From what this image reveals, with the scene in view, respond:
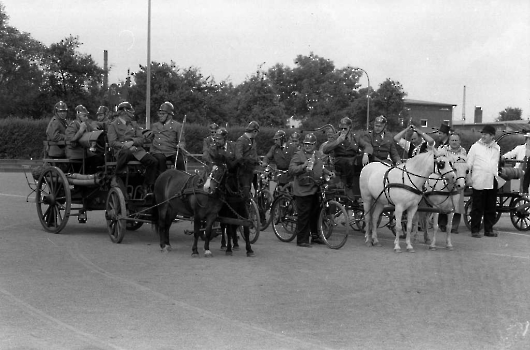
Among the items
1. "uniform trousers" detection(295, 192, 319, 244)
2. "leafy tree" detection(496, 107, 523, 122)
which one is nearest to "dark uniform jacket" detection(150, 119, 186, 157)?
"uniform trousers" detection(295, 192, 319, 244)

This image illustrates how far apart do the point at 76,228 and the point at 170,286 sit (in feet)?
22.9

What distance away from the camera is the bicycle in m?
13.5

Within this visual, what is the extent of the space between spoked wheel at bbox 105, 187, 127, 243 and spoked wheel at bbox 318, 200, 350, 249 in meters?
3.49

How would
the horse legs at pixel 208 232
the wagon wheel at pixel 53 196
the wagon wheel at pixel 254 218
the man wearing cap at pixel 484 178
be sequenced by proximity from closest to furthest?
the horse legs at pixel 208 232, the wagon wheel at pixel 254 218, the wagon wheel at pixel 53 196, the man wearing cap at pixel 484 178

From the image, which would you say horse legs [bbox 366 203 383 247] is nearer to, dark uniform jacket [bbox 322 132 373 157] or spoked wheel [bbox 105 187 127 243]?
dark uniform jacket [bbox 322 132 373 157]

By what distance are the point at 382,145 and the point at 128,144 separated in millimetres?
5097

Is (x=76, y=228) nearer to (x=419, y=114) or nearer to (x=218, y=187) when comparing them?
(x=218, y=187)

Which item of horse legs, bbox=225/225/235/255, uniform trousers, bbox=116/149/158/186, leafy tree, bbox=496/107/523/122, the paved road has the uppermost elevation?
leafy tree, bbox=496/107/523/122

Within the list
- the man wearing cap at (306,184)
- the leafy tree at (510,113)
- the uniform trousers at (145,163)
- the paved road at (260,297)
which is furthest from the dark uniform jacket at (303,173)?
the leafy tree at (510,113)

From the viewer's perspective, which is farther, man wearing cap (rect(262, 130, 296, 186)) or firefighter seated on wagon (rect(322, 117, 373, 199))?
man wearing cap (rect(262, 130, 296, 186))

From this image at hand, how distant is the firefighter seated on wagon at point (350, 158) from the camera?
1537 centimetres

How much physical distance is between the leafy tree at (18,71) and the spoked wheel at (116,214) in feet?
158

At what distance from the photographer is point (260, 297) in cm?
Answer: 897

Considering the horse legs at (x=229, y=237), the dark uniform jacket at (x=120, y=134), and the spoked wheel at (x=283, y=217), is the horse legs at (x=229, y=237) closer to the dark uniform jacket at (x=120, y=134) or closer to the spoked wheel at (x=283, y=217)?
the spoked wheel at (x=283, y=217)
